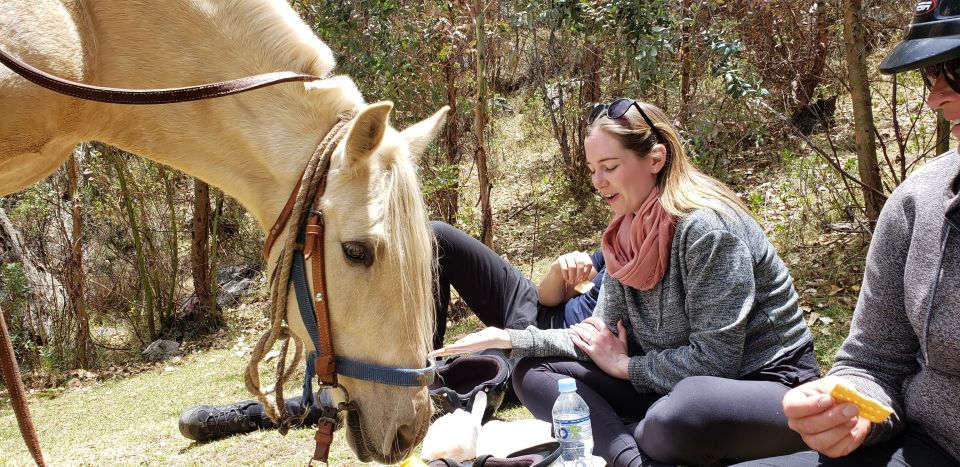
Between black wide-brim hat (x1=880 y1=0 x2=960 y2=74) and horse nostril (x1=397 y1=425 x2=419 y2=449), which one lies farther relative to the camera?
horse nostril (x1=397 y1=425 x2=419 y2=449)

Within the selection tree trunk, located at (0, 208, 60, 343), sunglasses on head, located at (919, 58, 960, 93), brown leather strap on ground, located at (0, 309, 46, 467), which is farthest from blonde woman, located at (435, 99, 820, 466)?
tree trunk, located at (0, 208, 60, 343)

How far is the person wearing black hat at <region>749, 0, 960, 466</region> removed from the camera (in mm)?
1524

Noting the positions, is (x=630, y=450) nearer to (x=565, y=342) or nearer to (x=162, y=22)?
(x=565, y=342)

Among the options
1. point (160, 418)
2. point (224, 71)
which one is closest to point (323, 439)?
point (224, 71)

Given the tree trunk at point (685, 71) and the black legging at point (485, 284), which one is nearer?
the black legging at point (485, 284)

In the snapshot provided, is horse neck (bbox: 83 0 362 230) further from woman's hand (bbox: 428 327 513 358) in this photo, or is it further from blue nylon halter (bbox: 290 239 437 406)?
woman's hand (bbox: 428 327 513 358)

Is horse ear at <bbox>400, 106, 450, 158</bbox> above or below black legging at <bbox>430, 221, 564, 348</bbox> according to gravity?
above

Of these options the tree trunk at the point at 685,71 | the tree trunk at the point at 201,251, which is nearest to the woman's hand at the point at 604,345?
the tree trunk at the point at 685,71

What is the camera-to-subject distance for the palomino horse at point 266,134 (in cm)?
193

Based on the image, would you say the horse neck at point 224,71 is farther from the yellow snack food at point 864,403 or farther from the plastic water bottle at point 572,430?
the yellow snack food at point 864,403

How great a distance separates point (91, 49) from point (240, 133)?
0.51 meters

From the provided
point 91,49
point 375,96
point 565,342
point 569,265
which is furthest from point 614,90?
point 91,49

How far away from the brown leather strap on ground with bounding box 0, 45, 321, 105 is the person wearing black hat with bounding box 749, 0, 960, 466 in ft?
5.11

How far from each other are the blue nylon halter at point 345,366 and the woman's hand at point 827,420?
3.17 feet
